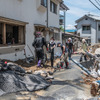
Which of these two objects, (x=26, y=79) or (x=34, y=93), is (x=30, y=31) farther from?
(x=34, y=93)

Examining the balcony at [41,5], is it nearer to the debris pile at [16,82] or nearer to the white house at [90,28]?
the debris pile at [16,82]

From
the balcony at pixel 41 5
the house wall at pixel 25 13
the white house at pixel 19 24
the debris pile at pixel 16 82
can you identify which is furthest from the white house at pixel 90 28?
the debris pile at pixel 16 82

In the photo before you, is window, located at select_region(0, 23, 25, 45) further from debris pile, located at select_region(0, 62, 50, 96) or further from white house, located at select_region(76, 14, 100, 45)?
white house, located at select_region(76, 14, 100, 45)

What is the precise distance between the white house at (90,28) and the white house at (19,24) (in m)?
25.5

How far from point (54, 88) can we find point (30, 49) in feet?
19.9

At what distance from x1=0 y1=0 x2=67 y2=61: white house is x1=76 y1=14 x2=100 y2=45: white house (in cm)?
2553

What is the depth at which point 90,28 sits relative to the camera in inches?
1486

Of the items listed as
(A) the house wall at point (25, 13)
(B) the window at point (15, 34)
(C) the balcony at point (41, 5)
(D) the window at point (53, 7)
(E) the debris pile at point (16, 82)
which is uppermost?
(D) the window at point (53, 7)

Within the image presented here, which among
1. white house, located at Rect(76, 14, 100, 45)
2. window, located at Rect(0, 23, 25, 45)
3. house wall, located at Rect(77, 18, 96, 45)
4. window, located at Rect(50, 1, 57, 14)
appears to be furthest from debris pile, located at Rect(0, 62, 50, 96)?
house wall, located at Rect(77, 18, 96, 45)

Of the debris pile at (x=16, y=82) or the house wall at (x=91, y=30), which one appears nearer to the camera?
the debris pile at (x=16, y=82)

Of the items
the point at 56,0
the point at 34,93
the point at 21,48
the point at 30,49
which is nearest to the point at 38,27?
the point at 30,49

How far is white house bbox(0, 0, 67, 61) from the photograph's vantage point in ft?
27.7

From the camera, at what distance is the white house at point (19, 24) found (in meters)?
8.45

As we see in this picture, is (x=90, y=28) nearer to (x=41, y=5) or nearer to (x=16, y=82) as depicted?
(x=41, y=5)
